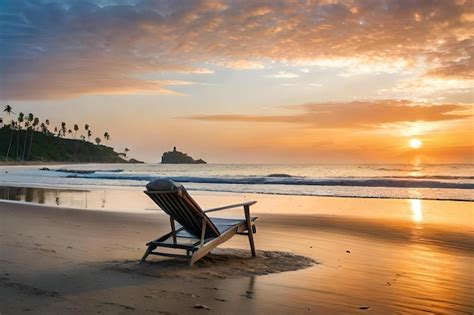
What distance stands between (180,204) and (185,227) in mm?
721

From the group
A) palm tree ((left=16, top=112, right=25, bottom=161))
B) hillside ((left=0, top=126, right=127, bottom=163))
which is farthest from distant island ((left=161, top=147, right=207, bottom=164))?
palm tree ((left=16, top=112, right=25, bottom=161))

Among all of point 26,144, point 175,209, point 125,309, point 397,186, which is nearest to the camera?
point 125,309

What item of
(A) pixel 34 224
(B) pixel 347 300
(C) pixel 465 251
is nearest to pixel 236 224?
(B) pixel 347 300

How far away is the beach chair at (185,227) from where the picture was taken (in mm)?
6410

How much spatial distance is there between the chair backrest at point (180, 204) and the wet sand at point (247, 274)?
543mm

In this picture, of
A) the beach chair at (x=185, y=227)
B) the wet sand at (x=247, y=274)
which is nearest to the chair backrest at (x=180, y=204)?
the beach chair at (x=185, y=227)

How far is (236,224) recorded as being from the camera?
7590mm

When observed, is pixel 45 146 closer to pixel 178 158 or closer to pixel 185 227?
pixel 178 158

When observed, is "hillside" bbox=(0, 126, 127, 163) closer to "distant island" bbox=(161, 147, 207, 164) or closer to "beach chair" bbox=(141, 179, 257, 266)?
"distant island" bbox=(161, 147, 207, 164)

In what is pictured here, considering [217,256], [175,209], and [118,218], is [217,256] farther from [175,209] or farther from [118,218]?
[118,218]

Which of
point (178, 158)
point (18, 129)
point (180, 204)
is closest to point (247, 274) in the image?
point (180, 204)

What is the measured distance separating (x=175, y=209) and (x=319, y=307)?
9.23 feet

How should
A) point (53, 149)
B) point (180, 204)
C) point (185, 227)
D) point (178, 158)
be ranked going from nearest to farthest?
1. point (180, 204)
2. point (185, 227)
3. point (53, 149)
4. point (178, 158)

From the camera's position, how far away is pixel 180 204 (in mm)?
6617
